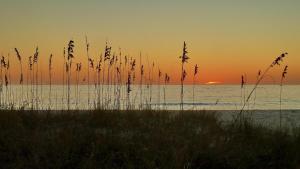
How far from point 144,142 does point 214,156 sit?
119 centimetres

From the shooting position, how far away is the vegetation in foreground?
6.69 metres

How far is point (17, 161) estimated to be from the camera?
661 cm

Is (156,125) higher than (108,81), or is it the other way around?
(108,81)

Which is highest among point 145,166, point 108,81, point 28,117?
point 108,81

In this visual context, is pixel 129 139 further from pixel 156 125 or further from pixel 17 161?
pixel 17 161

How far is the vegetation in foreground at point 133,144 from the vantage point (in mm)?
6688

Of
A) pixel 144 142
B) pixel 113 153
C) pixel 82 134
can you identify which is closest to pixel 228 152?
pixel 144 142

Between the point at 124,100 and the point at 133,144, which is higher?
the point at 124,100

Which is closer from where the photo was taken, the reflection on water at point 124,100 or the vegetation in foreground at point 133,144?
the vegetation in foreground at point 133,144

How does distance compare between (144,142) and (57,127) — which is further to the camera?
(57,127)

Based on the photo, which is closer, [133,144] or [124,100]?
[133,144]

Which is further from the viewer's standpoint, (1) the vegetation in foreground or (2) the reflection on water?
(2) the reflection on water

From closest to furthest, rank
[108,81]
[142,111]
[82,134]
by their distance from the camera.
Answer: [82,134] → [142,111] → [108,81]

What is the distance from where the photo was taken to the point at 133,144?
7066 millimetres
